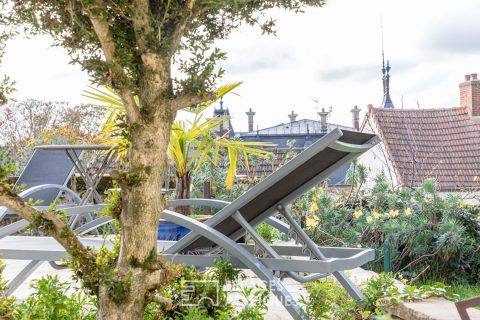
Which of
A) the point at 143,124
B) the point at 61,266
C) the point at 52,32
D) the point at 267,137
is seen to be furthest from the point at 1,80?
the point at 267,137

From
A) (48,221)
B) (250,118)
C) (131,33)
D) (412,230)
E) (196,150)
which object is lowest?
(412,230)

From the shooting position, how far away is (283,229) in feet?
12.3

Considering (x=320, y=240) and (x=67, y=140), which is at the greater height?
(x=67, y=140)

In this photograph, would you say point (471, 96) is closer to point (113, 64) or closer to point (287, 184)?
point (287, 184)

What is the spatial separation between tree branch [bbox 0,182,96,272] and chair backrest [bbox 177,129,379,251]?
80 cm

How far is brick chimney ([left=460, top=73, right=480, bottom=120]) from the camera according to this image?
1557cm

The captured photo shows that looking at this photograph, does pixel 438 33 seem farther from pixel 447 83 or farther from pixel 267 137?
pixel 267 137

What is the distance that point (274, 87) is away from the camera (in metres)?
11.6

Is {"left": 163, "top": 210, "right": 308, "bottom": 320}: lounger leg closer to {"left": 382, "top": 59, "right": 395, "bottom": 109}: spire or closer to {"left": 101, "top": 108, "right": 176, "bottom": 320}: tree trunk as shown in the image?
{"left": 101, "top": 108, "right": 176, "bottom": 320}: tree trunk

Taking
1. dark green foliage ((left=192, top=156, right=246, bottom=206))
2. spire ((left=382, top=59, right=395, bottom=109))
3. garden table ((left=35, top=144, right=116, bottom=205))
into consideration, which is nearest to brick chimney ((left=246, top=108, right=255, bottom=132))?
spire ((left=382, top=59, right=395, bottom=109))

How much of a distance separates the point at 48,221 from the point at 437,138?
14375 millimetres

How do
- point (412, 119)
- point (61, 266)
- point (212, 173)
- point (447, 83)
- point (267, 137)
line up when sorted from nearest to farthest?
point (61, 266)
point (212, 173)
point (412, 119)
point (447, 83)
point (267, 137)

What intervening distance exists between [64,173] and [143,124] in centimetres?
450

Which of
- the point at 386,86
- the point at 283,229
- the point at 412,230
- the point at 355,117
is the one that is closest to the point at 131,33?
the point at 283,229
